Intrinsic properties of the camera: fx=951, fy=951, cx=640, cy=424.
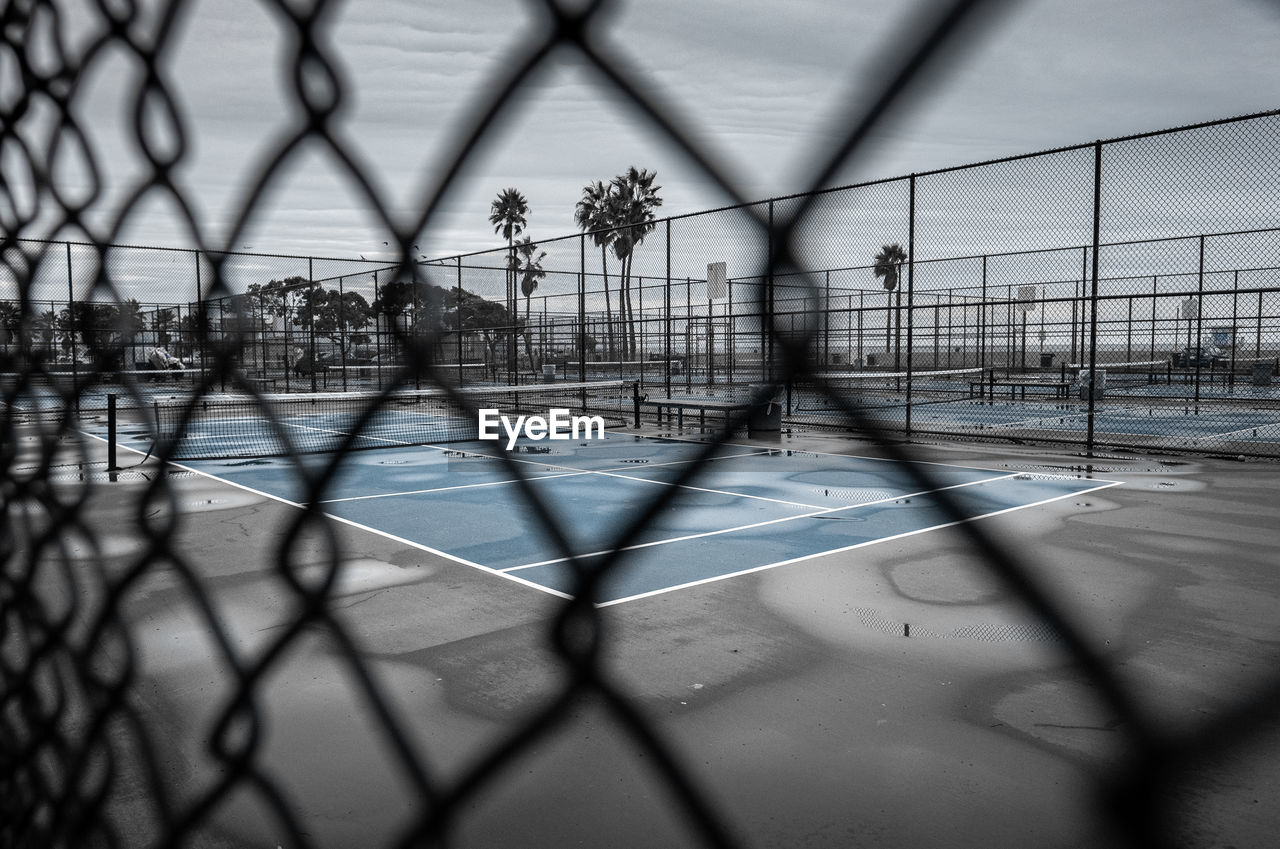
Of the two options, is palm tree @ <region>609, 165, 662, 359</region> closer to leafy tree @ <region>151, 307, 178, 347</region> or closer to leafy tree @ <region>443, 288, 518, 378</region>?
leafy tree @ <region>443, 288, 518, 378</region>

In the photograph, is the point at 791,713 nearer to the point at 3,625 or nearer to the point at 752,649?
the point at 752,649

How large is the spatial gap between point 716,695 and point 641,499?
0.87m

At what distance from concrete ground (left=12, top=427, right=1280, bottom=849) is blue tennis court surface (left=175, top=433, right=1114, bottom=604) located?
0.34 meters

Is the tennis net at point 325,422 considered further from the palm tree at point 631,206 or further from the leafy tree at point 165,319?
the leafy tree at point 165,319

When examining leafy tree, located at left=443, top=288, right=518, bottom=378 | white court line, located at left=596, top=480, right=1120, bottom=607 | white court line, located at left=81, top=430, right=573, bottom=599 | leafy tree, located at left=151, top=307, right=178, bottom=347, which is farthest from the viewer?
leafy tree, located at left=151, top=307, right=178, bottom=347

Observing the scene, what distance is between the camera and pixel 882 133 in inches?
22.0

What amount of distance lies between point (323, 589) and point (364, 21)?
78 cm

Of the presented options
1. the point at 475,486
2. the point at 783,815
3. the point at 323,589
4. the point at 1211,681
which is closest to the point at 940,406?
the point at 475,486

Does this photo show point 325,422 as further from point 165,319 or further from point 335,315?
point 165,319

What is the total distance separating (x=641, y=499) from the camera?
151 inches

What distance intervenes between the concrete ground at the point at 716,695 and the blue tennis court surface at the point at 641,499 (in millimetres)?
336

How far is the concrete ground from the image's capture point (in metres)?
2.31

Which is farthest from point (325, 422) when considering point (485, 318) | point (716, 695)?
point (716, 695)

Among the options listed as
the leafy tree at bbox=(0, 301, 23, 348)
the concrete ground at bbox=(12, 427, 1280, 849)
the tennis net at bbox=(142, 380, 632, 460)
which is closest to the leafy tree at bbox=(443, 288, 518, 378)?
the tennis net at bbox=(142, 380, 632, 460)
